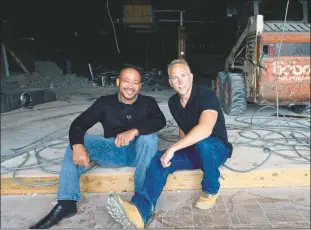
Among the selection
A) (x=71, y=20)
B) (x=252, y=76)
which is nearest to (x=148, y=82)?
(x=71, y=20)

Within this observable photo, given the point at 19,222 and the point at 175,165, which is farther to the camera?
the point at 175,165

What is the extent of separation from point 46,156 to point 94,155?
915mm

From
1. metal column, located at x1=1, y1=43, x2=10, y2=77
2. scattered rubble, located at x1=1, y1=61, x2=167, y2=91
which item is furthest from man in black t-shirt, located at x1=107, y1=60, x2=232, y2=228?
metal column, located at x1=1, y1=43, x2=10, y2=77

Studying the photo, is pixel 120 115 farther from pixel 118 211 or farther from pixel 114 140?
pixel 118 211

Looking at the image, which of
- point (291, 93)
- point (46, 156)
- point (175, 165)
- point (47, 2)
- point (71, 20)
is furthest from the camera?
point (71, 20)

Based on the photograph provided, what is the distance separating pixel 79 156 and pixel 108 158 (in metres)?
0.35

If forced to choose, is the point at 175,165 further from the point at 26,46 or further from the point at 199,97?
the point at 26,46

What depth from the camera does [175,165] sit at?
225cm

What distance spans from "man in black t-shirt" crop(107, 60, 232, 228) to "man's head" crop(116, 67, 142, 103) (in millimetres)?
277

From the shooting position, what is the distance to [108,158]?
92.7 inches

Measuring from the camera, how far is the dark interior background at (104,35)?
9.04 meters

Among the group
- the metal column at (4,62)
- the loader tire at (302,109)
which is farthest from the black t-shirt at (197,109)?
the metal column at (4,62)

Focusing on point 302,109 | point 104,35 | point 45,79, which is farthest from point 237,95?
point 104,35

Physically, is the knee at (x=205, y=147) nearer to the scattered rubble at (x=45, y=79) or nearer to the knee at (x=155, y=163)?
the knee at (x=155, y=163)
